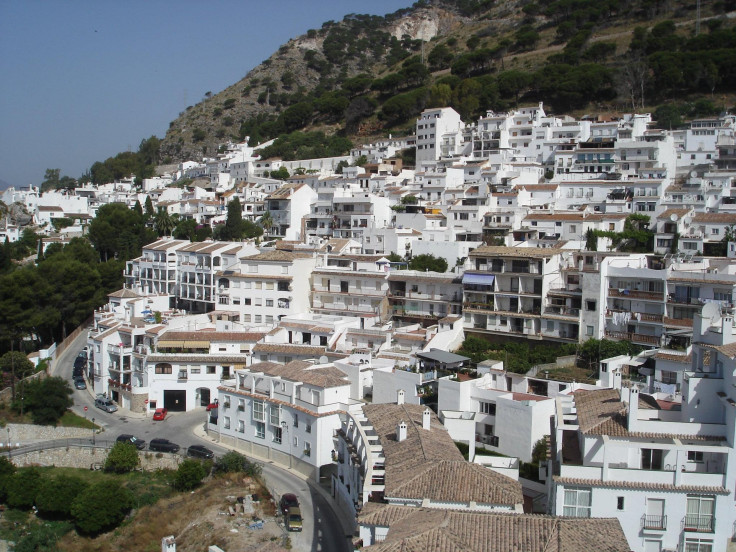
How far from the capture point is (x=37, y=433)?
35.0 m

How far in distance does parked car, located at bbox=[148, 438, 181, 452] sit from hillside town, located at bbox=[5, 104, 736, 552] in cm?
216

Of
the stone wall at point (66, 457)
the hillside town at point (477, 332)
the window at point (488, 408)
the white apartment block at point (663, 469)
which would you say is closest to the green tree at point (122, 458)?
the stone wall at point (66, 457)

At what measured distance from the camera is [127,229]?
61.7m

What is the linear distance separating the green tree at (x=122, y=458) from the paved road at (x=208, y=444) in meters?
Result: 2.14

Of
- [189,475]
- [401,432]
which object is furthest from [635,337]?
[189,475]

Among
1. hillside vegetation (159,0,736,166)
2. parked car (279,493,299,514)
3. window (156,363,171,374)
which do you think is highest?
hillside vegetation (159,0,736,166)

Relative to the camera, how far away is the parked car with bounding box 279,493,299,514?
25.0 metres

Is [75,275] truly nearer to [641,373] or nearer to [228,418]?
[228,418]

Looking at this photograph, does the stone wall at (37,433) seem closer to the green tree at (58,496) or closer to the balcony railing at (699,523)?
the green tree at (58,496)

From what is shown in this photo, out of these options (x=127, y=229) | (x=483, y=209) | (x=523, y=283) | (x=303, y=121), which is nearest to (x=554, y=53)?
(x=303, y=121)

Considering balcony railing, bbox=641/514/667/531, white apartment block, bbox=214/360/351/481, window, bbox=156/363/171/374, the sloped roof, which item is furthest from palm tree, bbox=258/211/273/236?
balcony railing, bbox=641/514/667/531

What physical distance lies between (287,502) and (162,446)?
8.54 meters

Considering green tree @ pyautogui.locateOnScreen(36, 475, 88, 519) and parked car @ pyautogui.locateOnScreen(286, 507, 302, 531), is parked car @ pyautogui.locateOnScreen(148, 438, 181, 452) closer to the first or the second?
green tree @ pyautogui.locateOnScreen(36, 475, 88, 519)

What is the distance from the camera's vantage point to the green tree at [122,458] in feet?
99.4
